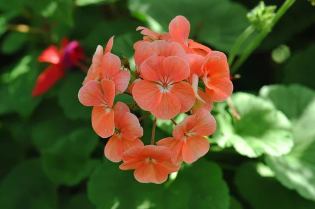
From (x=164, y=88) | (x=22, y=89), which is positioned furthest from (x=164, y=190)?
(x=22, y=89)

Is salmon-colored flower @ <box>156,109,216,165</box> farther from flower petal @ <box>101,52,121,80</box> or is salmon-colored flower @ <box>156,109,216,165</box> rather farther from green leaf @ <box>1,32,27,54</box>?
green leaf @ <box>1,32,27,54</box>

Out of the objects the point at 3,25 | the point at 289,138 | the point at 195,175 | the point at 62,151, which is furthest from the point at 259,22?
the point at 3,25

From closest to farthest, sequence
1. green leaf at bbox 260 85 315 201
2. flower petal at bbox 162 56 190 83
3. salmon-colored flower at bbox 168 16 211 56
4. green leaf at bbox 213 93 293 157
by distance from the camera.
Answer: flower petal at bbox 162 56 190 83, salmon-colored flower at bbox 168 16 211 56, green leaf at bbox 213 93 293 157, green leaf at bbox 260 85 315 201

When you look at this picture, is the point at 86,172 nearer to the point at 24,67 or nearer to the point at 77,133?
the point at 77,133

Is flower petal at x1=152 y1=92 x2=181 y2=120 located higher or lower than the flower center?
higher

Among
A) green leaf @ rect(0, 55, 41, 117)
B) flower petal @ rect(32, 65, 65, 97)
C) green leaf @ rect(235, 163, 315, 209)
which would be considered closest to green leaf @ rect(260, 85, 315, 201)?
green leaf @ rect(235, 163, 315, 209)

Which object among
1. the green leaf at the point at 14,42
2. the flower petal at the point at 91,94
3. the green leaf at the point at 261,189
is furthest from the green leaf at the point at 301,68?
the green leaf at the point at 14,42
